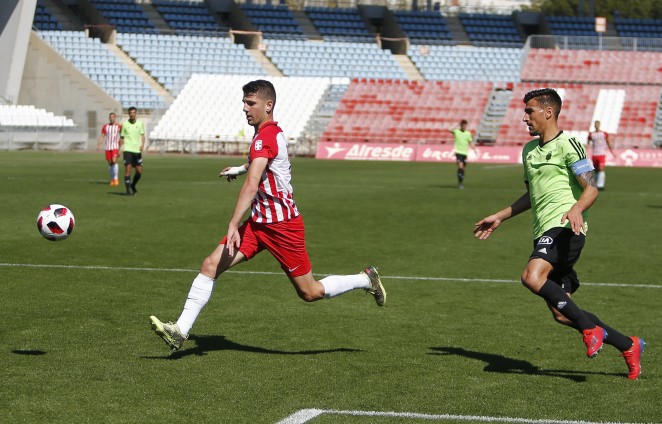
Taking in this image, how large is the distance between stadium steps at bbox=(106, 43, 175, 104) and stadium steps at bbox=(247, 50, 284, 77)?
6.83m

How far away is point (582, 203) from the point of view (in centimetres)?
A: 741

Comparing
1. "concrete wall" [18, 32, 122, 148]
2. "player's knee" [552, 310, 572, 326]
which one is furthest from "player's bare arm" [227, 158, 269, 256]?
"concrete wall" [18, 32, 122, 148]

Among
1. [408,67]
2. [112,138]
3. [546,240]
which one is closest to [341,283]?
[546,240]

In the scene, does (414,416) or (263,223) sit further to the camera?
(263,223)

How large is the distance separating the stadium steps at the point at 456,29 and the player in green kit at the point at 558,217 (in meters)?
62.2

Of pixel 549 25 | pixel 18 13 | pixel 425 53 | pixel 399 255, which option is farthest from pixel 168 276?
pixel 549 25

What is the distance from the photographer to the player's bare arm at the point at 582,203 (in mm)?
7262

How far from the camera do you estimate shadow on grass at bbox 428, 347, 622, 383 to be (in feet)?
Result: 25.6

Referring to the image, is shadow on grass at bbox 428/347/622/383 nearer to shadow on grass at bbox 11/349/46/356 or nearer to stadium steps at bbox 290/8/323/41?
shadow on grass at bbox 11/349/46/356

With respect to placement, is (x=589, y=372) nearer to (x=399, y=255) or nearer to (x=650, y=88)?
(x=399, y=255)

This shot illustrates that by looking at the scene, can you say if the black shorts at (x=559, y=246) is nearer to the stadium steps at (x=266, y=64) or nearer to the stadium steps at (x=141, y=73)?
the stadium steps at (x=141, y=73)

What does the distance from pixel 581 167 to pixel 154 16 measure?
6048 cm

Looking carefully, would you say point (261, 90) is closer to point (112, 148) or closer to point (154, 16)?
point (112, 148)

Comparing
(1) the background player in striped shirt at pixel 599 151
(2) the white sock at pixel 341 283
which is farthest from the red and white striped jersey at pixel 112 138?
(2) the white sock at pixel 341 283
